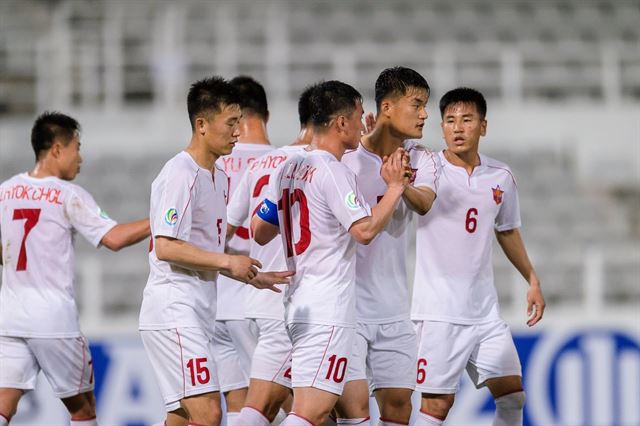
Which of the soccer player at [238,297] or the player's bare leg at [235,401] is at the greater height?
the soccer player at [238,297]

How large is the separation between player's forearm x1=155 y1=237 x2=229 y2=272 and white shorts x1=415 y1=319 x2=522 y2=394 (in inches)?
62.1

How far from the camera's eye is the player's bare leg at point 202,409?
17.8 feet

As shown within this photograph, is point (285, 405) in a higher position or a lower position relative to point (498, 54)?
lower

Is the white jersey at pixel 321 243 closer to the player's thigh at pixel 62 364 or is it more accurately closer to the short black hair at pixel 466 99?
the short black hair at pixel 466 99

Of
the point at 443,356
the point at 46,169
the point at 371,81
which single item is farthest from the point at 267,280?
the point at 371,81

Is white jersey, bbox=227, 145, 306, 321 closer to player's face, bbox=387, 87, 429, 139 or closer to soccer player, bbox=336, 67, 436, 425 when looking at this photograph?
soccer player, bbox=336, 67, 436, 425

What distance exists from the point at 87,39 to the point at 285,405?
36.9 ft

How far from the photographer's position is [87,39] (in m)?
Result: 17.0

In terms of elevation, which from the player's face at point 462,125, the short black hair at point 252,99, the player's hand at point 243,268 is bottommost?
the player's hand at point 243,268

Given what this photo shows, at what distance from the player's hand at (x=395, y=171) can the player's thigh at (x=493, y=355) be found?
136 centimetres

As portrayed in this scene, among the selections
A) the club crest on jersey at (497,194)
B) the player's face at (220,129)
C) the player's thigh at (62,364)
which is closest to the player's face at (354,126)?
the player's face at (220,129)

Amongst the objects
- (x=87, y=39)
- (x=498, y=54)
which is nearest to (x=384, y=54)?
(x=498, y=54)

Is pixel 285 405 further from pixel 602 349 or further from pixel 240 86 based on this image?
pixel 602 349

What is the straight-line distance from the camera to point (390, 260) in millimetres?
6082
